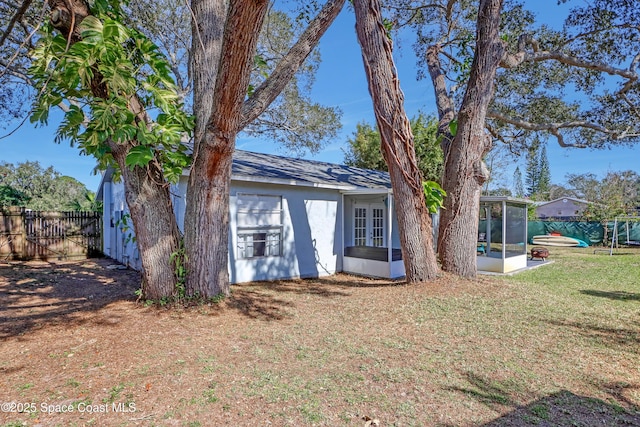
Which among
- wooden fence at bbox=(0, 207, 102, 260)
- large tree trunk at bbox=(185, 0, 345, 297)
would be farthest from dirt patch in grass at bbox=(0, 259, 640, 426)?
wooden fence at bbox=(0, 207, 102, 260)

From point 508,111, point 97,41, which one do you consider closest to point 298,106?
point 508,111

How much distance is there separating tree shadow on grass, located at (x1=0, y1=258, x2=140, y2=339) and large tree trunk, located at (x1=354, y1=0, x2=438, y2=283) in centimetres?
539

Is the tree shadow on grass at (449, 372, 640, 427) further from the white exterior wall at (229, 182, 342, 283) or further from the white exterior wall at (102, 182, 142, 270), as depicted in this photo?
the white exterior wall at (102, 182, 142, 270)

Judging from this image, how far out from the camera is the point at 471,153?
7543 mm

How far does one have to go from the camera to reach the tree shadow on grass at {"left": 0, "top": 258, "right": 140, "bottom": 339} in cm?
504

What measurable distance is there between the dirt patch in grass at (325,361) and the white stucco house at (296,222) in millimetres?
2056

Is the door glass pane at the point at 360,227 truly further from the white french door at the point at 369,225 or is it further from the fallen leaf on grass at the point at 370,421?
the fallen leaf on grass at the point at 370,421

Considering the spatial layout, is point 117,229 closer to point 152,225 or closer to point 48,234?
point 48,234

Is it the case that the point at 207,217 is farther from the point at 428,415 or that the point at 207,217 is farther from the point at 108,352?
the point at 428,415

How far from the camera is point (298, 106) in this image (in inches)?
606

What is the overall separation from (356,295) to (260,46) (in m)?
10.4

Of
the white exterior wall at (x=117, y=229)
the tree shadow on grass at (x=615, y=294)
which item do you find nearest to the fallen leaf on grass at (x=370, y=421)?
the tree shadow on grass at (x=615, y=294)

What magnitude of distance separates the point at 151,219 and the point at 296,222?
14.3 feet

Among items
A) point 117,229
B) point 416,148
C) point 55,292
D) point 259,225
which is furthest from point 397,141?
point 416,148
